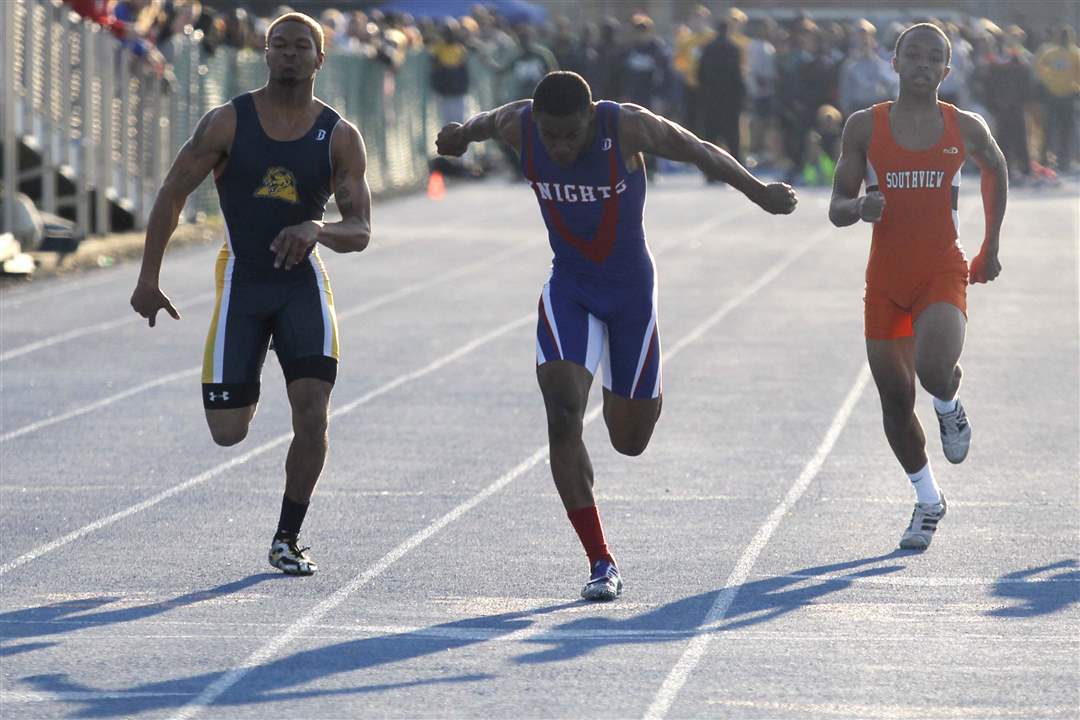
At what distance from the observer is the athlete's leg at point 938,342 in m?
9.16

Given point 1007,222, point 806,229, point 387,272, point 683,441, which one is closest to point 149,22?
point 387,272

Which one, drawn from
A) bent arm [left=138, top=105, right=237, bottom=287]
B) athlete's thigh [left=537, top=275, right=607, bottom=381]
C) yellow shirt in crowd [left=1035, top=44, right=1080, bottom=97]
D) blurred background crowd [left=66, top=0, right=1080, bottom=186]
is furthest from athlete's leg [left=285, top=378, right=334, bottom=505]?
yellow shirt in crowd [left=1035, top=44, right=1080, bottom=97]

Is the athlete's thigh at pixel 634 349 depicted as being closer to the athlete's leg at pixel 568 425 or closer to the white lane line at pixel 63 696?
the athlete's leg at pixel 568 425

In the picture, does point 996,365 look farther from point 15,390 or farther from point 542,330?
point 542,330

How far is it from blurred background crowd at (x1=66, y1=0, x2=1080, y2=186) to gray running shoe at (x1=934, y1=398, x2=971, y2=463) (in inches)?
794

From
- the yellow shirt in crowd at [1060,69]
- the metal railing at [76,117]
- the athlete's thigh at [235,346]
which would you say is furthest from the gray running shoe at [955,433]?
the yellow shirt in crowd at [1060,69]

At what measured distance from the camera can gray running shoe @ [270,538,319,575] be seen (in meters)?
8.68

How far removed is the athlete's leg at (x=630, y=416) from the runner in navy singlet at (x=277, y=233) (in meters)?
1.07

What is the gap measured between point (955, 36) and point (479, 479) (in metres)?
26.9

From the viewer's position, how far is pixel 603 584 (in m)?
8.21

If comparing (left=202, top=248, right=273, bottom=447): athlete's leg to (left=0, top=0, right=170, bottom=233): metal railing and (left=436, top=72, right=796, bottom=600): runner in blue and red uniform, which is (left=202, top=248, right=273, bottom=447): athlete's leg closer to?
Result: (left=436, top=72, right=796, bottom=600): runner in blue and red uniform

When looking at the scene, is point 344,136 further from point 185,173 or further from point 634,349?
point 634,349

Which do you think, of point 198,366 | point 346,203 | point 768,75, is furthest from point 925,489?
point 768,75

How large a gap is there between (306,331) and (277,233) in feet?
1.26
